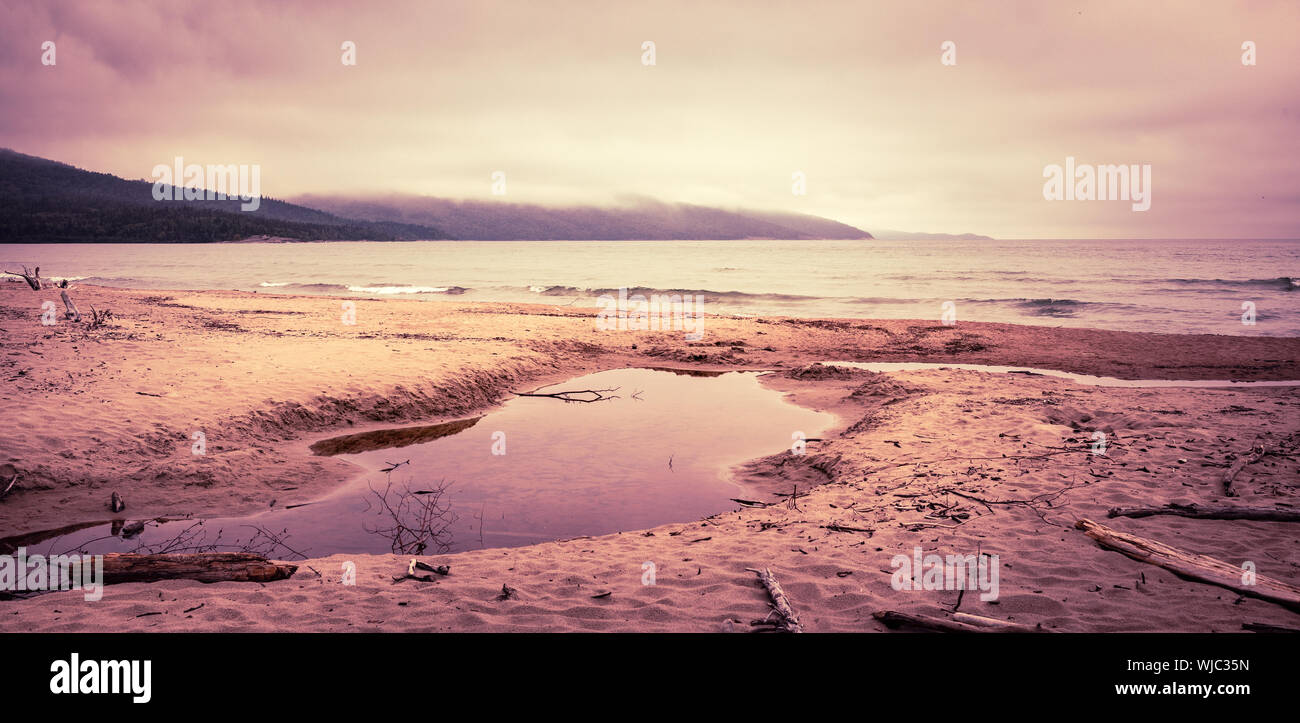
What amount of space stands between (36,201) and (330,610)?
217 m

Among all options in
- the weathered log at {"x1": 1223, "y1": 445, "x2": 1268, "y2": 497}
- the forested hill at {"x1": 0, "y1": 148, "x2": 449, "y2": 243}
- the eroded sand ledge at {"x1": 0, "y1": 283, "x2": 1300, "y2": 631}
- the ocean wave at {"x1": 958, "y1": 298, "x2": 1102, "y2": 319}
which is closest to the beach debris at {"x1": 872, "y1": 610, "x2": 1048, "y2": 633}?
the eroded sand ledge at {"x1": 0, "y1": 283, "x2": 1300, "y2": 631}

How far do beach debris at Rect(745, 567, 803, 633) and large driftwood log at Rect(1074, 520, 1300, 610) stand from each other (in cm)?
317

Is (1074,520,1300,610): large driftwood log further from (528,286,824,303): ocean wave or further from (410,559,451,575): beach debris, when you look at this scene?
(528,286,824,303): ocean wave

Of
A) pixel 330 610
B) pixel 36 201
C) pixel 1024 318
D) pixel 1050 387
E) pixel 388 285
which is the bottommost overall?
pixel 330 610

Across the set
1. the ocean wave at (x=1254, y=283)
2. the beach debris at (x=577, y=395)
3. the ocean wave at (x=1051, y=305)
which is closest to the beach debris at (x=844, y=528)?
the beach debris at (x=577, y=395)

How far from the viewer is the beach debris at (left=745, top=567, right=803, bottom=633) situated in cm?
448

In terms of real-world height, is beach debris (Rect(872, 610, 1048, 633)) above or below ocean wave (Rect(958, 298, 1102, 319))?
below

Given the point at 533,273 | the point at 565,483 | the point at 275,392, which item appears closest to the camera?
the point at 565,483

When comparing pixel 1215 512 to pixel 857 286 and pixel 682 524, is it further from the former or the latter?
pixel 857 286

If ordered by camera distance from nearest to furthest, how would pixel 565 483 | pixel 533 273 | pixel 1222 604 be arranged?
pixel 1222 604 → pixel 565 483 → pixel 533 273

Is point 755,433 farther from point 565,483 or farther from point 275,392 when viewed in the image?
point 275,392

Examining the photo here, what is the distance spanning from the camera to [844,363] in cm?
1920

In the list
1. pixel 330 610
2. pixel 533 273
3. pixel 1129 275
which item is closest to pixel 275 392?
pixel 330 610

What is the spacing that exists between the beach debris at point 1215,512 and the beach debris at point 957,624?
3180 millimetres
